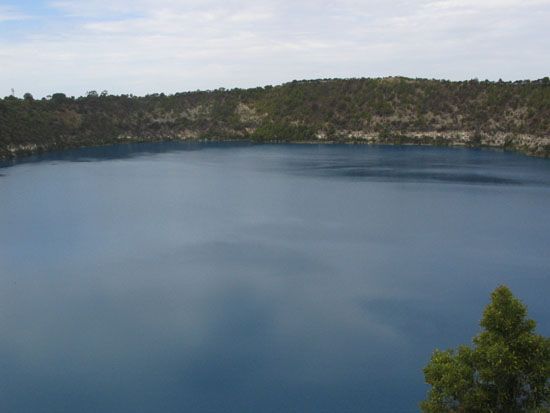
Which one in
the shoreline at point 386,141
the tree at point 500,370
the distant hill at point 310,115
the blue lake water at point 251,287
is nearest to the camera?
the tree at point 500,370

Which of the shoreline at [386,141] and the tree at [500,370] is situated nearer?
the tree at [500,370]

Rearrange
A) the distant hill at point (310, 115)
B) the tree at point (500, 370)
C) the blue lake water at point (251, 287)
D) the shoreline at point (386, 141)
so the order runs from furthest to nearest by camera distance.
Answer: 1. the distant hill at point (310, 115)
2. the shoreline at point (386, 141)
3. the blue lake water at point (251, 287)
4. the tree at point (500, 370)

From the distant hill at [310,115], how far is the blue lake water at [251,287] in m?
44.7

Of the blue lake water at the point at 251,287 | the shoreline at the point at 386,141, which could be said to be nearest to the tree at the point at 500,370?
the blue lake water at the point at 251,287

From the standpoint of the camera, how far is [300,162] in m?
85.1

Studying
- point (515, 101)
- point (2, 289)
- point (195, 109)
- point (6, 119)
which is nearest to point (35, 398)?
point (2, 289)

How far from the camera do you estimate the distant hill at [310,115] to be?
10106 cm

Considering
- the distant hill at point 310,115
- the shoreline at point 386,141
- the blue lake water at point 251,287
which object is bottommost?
the blue lake water at point 251,287

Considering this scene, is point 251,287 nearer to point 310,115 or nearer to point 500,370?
point 500,370

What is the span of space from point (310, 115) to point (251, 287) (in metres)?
100.0

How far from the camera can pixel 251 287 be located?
1150 inches

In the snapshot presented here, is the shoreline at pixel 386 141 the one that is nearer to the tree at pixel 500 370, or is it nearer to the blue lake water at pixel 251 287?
the blue lake water at pixel 251 287

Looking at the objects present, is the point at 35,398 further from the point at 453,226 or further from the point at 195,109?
the point at 195,109

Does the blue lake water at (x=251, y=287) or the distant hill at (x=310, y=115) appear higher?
the distant hill at (x=310, y=115)
